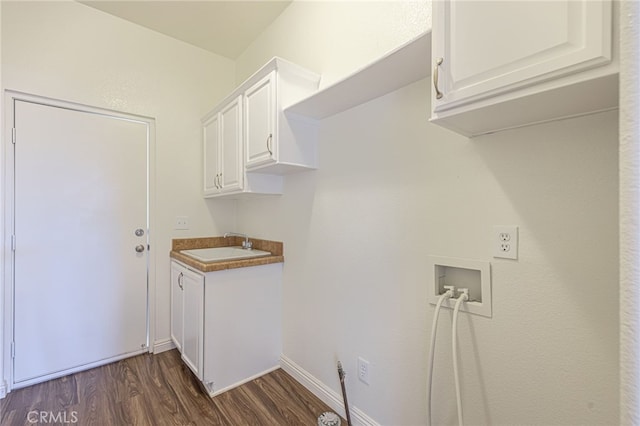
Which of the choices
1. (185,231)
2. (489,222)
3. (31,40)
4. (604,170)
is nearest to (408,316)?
(489,222)

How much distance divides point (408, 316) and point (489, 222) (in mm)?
583

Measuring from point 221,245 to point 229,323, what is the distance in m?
1.08

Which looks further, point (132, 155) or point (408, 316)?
point (132, 155)

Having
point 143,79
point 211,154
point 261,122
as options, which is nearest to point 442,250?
point 261,122

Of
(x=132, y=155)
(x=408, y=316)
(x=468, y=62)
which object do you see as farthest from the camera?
(x=132, y=155)

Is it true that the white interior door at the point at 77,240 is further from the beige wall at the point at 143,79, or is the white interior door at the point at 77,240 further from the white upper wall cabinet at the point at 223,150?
the white upper wall cabinet at the point at 223,150

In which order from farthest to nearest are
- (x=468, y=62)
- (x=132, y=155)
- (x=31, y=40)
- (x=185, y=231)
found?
1. (x=185, y=231)
2. (x=132, y=155)
3. (x=31, y=40)
4. (x=468, y=62)

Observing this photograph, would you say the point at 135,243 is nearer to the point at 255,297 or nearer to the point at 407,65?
the point at 255,297

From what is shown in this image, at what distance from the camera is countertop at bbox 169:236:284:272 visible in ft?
6.22

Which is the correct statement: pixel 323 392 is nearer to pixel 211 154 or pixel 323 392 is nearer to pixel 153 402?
pixel 153 402

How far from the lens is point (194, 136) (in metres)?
2.73

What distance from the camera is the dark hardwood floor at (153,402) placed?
167cm

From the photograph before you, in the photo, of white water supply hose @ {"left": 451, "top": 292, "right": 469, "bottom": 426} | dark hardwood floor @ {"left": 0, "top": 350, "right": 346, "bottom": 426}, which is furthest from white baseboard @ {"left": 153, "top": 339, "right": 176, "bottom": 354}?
white water supply hose @ {"left": 451, "top": 292, "right": 469, "bottom": 426}

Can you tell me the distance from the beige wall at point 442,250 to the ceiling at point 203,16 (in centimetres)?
37
